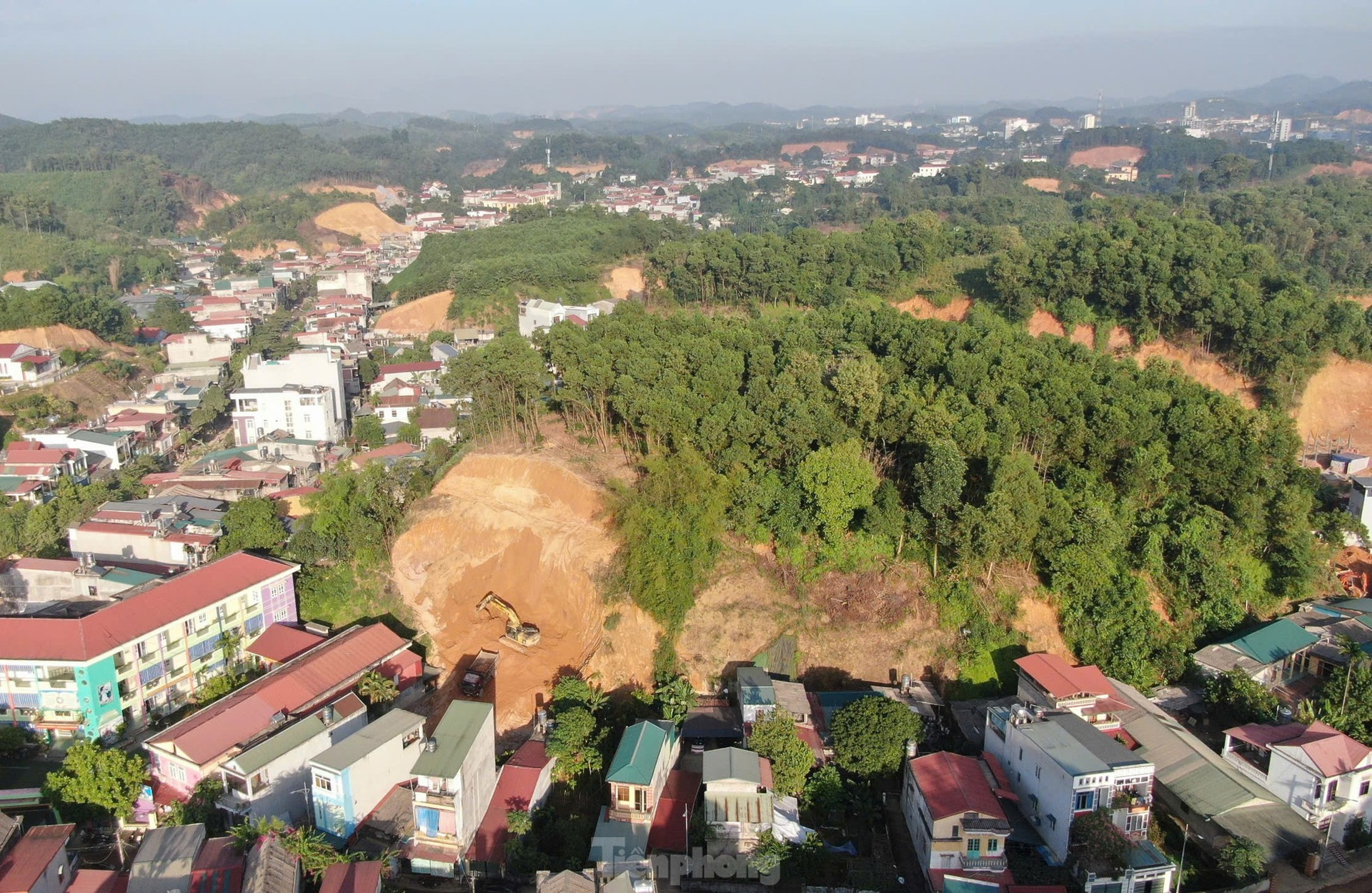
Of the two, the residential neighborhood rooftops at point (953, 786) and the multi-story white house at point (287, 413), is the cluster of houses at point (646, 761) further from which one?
the multi-story white house at point (287, 413)

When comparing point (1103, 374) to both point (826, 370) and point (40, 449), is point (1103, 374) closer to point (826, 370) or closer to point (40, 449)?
point (826, 370)

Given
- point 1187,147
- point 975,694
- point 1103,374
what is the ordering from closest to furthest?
point 975,694 → point 1103,374 → point 1187,147

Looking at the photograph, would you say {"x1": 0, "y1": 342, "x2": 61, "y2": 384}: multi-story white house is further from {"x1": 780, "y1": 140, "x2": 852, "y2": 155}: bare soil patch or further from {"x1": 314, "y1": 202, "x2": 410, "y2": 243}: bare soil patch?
{"x1": 780, "y1": 140, "x2": 852, "y2": 155}: bare soil patch

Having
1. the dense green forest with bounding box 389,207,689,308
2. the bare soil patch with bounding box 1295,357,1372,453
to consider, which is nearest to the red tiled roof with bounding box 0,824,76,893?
the bare soil patch with bounding box 1295,357,1372,453

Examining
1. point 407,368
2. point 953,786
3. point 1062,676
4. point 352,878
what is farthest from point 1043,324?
point 352,878

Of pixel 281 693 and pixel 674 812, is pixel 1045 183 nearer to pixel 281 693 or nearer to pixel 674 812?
pixel 674 812

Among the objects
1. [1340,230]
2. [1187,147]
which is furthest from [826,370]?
[1187,147]

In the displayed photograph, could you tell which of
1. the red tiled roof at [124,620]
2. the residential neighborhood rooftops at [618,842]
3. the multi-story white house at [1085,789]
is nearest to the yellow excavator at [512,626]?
the red tiled roof at [124,620]
